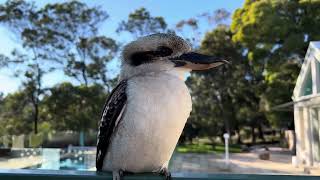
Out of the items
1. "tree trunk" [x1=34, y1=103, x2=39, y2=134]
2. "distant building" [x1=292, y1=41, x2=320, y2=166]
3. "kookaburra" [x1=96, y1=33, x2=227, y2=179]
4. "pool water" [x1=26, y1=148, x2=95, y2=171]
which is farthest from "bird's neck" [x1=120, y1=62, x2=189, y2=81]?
"tree trunk" [x1=34, y1=103, x2=39, y2=134]

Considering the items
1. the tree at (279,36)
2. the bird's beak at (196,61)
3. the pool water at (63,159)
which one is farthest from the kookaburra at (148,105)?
the tree at (279,36)

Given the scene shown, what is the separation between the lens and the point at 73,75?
21.8 meters

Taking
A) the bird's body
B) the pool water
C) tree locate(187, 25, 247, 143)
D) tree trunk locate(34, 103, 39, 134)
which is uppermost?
tree locate(187, 25, 247, 143)

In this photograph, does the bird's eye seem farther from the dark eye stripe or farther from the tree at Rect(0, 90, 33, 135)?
the tree at Rect(0, 90, 33, 135)

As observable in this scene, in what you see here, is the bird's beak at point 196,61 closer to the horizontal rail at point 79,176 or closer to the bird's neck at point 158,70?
the bird's neck at point 158,70

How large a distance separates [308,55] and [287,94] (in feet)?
16.9

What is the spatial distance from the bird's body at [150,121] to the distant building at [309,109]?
1086 cm

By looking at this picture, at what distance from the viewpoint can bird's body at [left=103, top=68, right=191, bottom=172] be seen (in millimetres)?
1286

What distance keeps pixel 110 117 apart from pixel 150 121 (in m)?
0.19

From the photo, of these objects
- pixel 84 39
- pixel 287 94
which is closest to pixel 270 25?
pixel 287 94

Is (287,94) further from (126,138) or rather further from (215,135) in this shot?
(126,138)

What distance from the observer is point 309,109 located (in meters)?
12.4

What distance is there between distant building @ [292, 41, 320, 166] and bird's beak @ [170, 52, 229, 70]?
35.4 ft

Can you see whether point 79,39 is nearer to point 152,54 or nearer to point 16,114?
point 16,114
